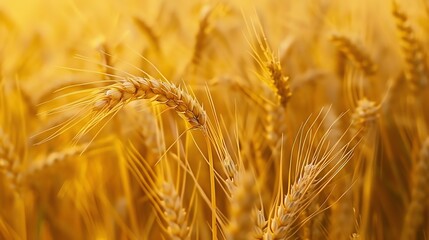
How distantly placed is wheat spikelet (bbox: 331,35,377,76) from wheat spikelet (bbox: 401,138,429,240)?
0.30 m

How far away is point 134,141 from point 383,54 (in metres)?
1.01

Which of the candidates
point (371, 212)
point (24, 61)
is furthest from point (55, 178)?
point (371, 212)

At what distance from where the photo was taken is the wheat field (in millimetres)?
876

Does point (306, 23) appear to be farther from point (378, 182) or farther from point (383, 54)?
point (378, 182)

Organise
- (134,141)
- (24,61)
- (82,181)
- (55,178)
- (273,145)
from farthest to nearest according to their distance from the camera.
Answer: (24,61), (134,141), (55,178), (82,181), (273,145)

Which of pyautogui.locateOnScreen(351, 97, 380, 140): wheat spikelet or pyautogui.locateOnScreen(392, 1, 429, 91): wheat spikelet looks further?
pyautogui.locateOnScreen(392, 1, 429, 91): wheat spikelet

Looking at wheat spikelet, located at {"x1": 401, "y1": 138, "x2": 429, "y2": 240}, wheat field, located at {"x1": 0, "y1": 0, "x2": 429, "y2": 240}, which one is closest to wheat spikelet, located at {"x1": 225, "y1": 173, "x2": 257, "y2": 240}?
wheat field, located at {"x1": 0, "y1": 0, "x2": 429, "y2": 240}

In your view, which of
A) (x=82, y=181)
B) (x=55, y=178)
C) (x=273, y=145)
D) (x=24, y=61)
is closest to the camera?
(x=273, y=145)

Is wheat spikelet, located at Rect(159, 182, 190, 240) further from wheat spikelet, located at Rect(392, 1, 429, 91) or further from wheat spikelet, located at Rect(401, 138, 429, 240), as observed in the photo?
wheat spikelet, located at Rect(392, 1, 429, 91)

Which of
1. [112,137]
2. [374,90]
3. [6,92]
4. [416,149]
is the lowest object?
[416,149]

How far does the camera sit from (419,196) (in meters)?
1.20

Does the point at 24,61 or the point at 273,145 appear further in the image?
the point at 24,61

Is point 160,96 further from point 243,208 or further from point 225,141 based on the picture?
point 225,141

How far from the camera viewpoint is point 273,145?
120cm
